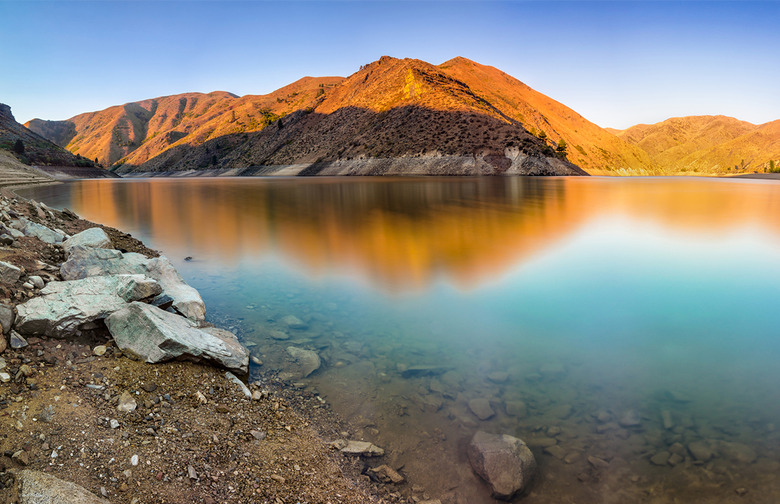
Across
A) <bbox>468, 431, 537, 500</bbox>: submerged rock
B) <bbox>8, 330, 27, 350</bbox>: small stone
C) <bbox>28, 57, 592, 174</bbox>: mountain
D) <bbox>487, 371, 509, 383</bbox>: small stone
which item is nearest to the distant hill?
<bbox>28, 57, 592, 174</bbox>: mountain

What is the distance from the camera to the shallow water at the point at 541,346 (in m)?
4.56

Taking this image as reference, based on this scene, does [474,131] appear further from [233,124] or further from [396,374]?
[233,124]

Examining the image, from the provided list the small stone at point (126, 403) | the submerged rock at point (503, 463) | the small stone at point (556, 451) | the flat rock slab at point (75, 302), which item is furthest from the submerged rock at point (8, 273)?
the small stone at point (556, 451)

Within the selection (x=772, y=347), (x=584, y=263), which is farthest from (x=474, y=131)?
(x=772, y=347)

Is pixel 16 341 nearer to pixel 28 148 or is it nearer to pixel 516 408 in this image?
pixel 516 408

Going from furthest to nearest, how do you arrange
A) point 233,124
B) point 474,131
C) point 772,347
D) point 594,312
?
point 233,124
point 474,131
point 594,312
point 772,347

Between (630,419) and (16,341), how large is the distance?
7.64 m

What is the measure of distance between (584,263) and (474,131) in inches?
3190

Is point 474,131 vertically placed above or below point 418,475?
above

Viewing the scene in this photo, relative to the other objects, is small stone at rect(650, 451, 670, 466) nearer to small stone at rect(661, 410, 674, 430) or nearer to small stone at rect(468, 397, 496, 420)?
small stone at rect(661, 410, 674, 430)

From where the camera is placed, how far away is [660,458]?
4.61 meters

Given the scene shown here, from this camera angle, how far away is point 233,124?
189000 mm

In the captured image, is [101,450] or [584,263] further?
[584,263]

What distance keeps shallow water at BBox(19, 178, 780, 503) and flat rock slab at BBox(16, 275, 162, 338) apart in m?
2.23
